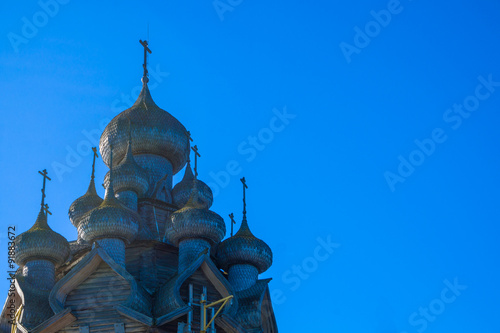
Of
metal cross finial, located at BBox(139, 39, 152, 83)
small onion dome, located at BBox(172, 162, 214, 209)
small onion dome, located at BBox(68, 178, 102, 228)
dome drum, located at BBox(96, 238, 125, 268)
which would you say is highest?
metal cross finial, located at BBox(139, 39, 152, 83)

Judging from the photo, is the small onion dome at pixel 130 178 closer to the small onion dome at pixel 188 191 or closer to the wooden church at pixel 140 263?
the wooden church at pixel 140 263

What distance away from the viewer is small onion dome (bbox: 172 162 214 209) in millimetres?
27547

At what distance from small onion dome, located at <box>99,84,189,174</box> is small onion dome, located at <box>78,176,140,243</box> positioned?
4847 mm

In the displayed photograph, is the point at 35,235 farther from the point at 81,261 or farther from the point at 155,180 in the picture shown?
the point at 155,180

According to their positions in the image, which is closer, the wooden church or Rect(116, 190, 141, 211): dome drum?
the wooden church

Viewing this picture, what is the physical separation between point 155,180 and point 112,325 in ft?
22.3

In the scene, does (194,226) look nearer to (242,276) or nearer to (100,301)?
(242,276)

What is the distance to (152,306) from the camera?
74.5 feet

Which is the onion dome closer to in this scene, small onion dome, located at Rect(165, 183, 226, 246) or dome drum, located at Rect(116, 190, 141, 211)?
small onion dome, located at Rect(165, 183, 226, 246)

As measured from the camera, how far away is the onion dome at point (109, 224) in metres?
23.6

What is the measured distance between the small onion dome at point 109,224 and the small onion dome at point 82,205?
119 inches

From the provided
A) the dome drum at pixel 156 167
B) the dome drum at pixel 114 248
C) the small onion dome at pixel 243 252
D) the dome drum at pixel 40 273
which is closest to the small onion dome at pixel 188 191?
the dome drum at pixel 156 167

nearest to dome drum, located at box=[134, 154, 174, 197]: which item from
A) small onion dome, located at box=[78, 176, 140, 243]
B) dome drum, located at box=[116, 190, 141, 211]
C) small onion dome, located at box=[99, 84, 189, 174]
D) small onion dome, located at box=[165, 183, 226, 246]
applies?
small onion dome, located at box=[99, 84, 189, 174]

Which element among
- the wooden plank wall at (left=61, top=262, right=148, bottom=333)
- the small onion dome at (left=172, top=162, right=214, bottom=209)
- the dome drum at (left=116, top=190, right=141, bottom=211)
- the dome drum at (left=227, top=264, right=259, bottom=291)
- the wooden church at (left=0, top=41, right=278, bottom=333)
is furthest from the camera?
the small onion dome at (left=172, top=162, right=214, bottom=209)
